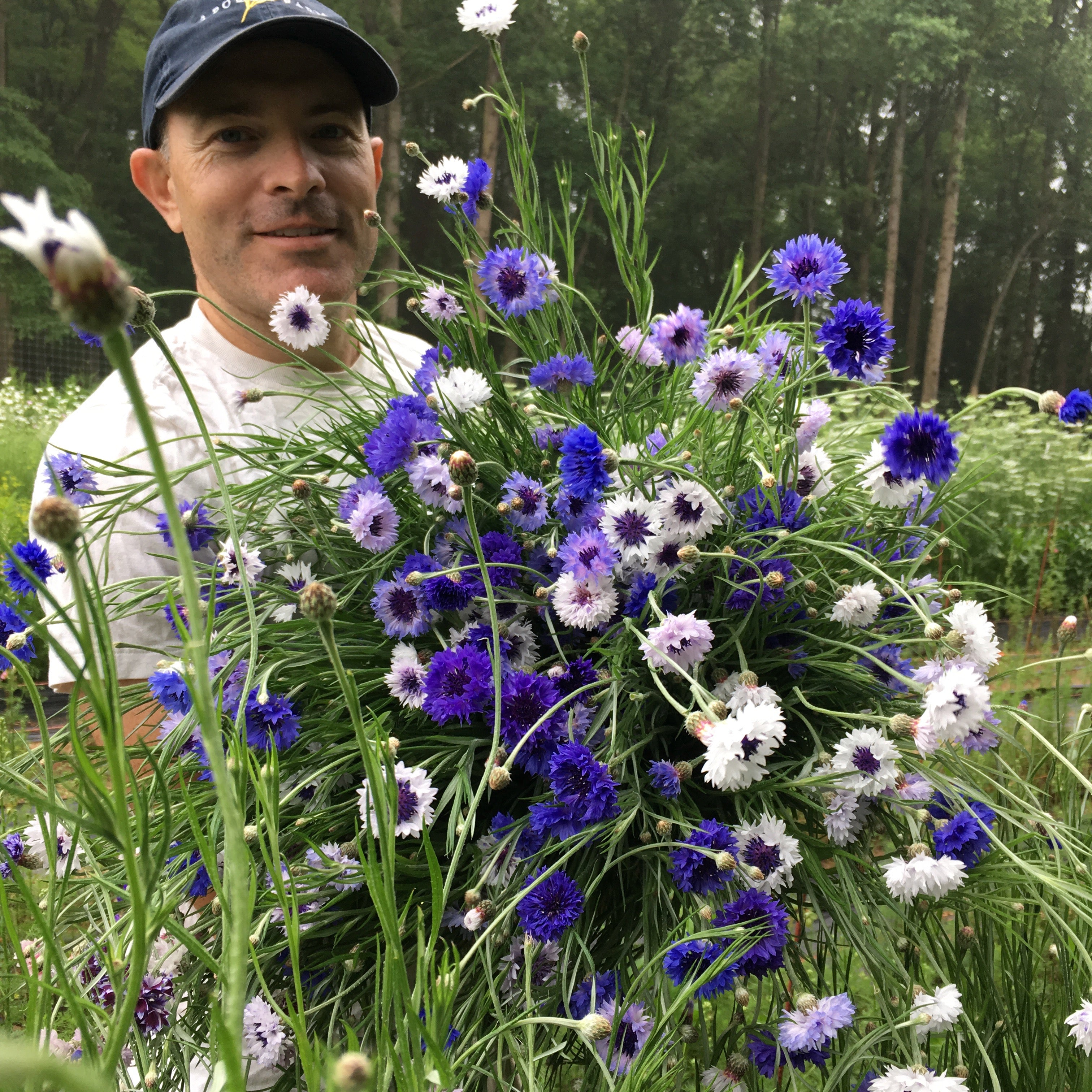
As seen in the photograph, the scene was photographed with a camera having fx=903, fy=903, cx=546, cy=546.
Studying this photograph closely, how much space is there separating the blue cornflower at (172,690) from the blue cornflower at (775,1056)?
1.57 feet

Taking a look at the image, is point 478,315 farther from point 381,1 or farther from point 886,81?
point 886,81

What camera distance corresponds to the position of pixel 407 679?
68 cm

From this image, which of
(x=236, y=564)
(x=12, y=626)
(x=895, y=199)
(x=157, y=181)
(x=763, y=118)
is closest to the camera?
(x=236, y=564)

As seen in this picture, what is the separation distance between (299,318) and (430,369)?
0.20 metres

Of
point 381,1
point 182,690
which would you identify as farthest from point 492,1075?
point 381,1

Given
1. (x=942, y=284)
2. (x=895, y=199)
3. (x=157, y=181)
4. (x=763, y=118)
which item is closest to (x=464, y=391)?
(x=157, y=181)

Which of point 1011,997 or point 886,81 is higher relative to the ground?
point 886,81

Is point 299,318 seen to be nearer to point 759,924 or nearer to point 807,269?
point 807,269

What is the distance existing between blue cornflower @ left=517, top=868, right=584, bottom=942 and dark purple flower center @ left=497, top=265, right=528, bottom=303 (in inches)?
19.1

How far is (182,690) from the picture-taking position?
2.25 feet

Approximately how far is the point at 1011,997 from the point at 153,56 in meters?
1.62

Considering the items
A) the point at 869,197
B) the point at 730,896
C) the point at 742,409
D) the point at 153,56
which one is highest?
the point at 869,197

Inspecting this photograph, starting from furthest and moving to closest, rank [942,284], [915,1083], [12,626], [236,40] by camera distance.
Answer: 1. [942,284]
2. [236,40]
3. [12,626]
4. [915,1083]

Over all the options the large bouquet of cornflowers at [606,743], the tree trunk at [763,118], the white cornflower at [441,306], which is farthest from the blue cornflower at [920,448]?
the tree trunk at [763,118]
